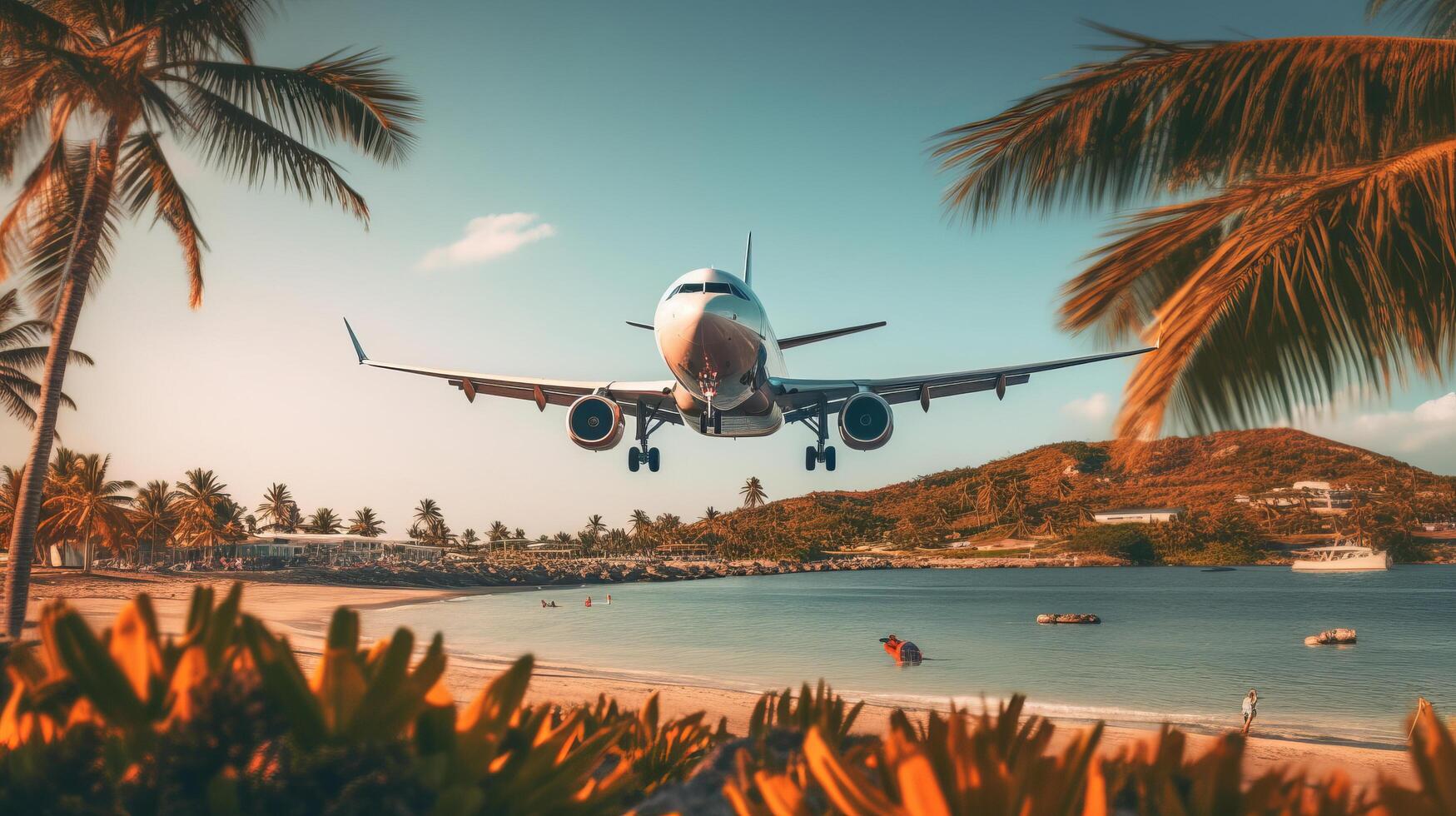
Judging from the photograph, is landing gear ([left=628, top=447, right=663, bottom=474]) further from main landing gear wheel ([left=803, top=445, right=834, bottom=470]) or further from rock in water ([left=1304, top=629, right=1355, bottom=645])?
rock in water ([left=1304, top=629, right=1355, bottom=645])

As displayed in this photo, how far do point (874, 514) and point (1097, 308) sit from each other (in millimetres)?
181644

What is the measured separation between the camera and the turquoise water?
23594 millimetres

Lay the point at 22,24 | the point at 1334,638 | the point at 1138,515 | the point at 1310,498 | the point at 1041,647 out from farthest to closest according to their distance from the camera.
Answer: the point at 1138,515 → the point at 1310,498 → the point at 1334,638 → the point at 1041,647 → the point at 22,24

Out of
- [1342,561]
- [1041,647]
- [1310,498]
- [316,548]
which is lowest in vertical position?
[1342,561]

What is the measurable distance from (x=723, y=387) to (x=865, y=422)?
3423 millimetres

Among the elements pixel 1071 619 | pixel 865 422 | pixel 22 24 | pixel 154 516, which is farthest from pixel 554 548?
pixel 22 24

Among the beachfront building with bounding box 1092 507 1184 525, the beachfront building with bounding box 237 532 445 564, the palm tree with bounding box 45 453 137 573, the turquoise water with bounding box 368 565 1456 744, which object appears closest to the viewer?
the turquoise water with bounding box 368 565 1456 744

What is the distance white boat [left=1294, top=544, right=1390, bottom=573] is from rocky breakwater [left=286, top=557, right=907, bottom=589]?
254 ft

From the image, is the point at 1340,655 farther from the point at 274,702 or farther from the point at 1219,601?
the point at 274,702

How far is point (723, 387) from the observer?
17516 mm

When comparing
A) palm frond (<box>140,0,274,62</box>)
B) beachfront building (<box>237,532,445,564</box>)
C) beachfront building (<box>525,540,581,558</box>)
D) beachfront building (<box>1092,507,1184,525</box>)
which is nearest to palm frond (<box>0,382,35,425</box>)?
palm frond (<box>140,0,274,62</box>)

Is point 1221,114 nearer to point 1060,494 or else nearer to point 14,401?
point 14,401

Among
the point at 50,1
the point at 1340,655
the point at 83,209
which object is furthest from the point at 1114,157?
the point at 1340,655

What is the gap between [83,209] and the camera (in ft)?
36.0
